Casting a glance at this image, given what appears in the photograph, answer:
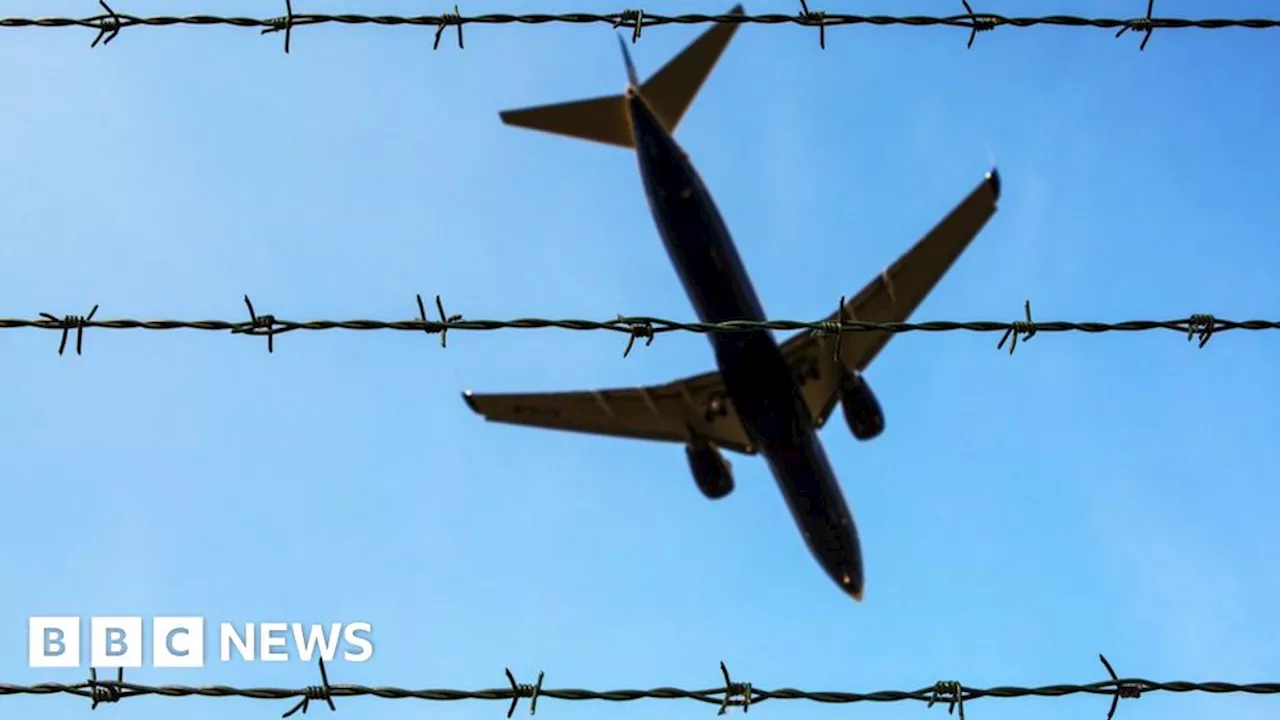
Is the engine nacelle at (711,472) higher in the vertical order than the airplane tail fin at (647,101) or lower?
lower

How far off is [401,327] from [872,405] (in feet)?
72.5

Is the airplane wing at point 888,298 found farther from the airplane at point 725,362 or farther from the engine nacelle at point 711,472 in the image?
the engine nacelle at point 711,472

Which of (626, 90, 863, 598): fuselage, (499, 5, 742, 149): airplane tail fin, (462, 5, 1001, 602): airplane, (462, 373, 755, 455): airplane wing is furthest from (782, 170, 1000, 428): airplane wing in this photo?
(499, 5, 742, 149): airplane tail fin

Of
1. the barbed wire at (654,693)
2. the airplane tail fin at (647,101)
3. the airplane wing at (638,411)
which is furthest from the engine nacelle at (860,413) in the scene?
the barbed wire at (654,693)

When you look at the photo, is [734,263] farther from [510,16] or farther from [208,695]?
[208,695]

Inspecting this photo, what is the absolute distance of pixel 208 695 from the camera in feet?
15.2

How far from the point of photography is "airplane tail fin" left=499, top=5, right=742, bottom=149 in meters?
28.0

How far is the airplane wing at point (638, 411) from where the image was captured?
29188 mm

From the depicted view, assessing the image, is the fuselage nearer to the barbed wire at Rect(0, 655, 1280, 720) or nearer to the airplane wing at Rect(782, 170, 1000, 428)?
the airplane wing at Rect(782, 170, 1000, 428)

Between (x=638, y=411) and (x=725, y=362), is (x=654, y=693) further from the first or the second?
(x=638, y=411)

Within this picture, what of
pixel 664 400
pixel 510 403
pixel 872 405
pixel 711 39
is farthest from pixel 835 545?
pixel 711 39

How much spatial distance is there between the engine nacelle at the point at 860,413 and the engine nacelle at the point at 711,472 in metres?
3.17

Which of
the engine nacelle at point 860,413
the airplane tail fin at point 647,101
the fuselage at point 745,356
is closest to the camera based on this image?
the fuselage at point 745,356

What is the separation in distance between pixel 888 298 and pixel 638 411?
5874 mm
